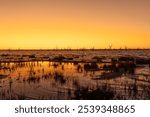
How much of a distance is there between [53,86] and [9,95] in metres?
3.15

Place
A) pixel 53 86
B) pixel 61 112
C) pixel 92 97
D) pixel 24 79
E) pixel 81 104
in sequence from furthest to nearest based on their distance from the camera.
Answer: pixel 24 79 < pixel 53 86 < pixel 92 97 < pixel 81 104 < pixel 61 112

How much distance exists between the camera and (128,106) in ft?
27.6

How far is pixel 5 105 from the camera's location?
861 cm

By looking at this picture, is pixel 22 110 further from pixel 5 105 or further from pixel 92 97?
pixel 92 97

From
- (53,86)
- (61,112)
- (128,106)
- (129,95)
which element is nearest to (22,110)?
(61,112)

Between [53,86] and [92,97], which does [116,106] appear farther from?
[53,86]

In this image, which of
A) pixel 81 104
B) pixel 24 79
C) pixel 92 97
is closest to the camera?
pixel 81 104

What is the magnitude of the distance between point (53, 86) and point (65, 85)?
0.65m

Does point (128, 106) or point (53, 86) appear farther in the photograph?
point (53, 86)

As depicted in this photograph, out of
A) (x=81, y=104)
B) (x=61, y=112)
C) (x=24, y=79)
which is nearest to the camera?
(x=61, y=112)

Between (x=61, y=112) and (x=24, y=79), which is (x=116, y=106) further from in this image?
(x=24, y=79)

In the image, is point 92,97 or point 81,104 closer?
point 81,104

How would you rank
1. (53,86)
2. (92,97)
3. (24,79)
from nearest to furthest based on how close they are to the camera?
(92,97), (53,86), (24,79)

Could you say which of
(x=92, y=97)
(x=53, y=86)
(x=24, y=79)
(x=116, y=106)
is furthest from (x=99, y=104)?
(x=24, y=79)
